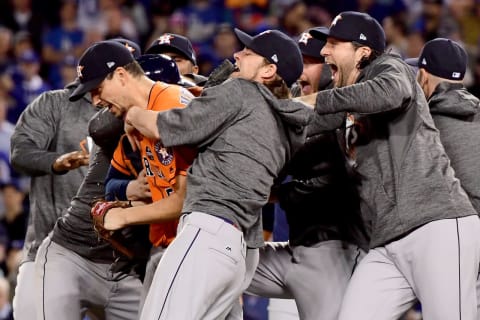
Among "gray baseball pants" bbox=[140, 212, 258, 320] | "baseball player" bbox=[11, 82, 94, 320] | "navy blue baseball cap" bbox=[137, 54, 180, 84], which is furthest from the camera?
"baseball player" bbox=[11, 82, 94, 320]

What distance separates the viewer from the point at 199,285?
4230mm

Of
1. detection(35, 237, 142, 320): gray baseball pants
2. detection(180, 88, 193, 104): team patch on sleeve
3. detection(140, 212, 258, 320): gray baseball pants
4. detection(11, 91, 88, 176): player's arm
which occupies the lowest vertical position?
detection(35, 237, 142, 320): gray baseball pants

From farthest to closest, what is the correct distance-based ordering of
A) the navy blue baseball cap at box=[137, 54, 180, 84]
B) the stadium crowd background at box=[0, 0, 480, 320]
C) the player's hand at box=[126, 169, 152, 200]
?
1. the stadium crowd background at box=[0, 0, 480, 320]
2. the navy blue baseball cap at box=[137, 54, 180, 84]
3. the player's hand at box=[126, 169, 152, 200]

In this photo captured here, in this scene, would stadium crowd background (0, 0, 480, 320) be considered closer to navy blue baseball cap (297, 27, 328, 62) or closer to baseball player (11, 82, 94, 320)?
baseball player (11, 82, 94, 320)

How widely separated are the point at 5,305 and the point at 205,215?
444 cm

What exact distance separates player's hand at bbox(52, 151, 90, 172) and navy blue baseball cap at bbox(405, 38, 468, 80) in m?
1.89

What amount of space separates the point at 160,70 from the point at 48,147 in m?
1.38

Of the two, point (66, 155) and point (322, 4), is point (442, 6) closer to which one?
point (322, 4)

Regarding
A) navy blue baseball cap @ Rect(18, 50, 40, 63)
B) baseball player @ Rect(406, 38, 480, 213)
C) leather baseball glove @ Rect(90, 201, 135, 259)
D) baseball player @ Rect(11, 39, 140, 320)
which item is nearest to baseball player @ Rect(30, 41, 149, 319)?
leather baseball glove @ Rect(90, 201, 135, 259)

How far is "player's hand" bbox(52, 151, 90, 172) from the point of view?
5453 mm

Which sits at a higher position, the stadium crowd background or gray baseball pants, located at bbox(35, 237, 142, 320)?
gray baseball pants, located at bbox(35, 237, 142, 320)

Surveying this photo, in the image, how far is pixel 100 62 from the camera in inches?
179

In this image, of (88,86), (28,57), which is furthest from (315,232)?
(28,57)

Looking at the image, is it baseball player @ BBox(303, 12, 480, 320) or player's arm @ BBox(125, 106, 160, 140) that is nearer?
player's arm @ BBox(125, 106, 160, 140)
